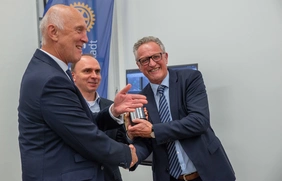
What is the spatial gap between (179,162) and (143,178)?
2134 millimetres

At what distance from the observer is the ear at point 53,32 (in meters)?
1.24

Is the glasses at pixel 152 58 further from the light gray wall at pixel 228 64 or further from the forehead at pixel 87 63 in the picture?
the light gray wall at pixel 228 64

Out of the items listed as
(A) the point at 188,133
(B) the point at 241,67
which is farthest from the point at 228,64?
(A) the point at 188,133

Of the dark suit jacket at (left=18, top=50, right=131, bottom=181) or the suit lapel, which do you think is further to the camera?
the suit lapel

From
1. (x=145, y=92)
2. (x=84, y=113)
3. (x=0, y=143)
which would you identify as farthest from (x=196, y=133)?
(x=0, y=143)

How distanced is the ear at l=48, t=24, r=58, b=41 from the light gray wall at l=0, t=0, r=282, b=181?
172 centimetres

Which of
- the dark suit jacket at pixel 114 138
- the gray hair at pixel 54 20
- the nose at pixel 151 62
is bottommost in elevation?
the dark suit jacket at pixel 114 138

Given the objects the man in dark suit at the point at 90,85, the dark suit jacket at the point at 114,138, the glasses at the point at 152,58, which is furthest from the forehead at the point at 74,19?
the man in dark suit at the point at 90,85

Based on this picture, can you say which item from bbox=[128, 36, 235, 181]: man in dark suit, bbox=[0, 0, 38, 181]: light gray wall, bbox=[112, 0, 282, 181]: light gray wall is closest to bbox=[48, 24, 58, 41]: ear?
bbox=[128, 36, 235, 181]: man in dark suit

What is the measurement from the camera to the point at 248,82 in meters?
2.59

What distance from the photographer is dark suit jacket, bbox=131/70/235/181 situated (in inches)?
60.9

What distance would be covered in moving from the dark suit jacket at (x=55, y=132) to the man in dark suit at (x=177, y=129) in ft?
1.33

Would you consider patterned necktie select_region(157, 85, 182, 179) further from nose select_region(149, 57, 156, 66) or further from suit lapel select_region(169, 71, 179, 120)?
nose select_region(149, 57, 156, 66)

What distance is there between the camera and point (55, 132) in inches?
46.4
